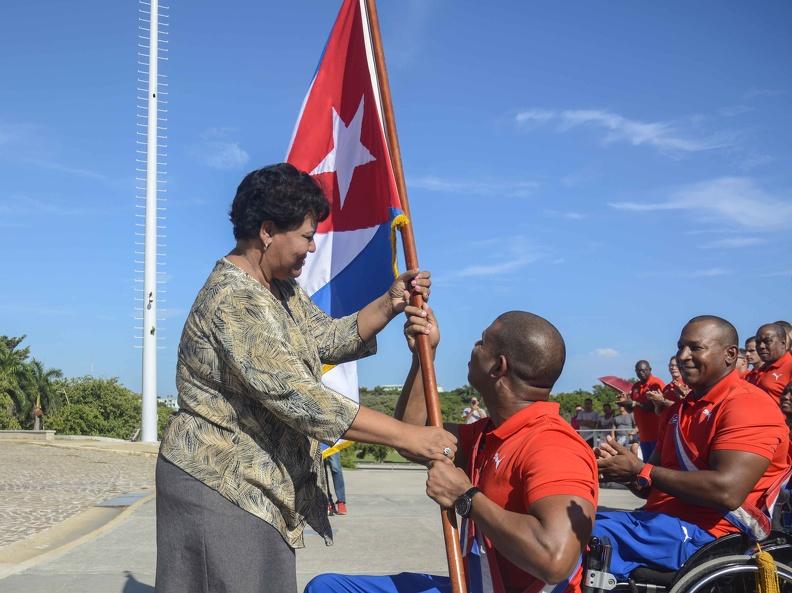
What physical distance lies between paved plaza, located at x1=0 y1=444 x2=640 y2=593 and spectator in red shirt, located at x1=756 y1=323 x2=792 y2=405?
10.0ft

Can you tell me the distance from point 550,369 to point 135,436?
33.1 metres

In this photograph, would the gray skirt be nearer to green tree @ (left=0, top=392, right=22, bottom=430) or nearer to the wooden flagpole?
the wooden flagpole

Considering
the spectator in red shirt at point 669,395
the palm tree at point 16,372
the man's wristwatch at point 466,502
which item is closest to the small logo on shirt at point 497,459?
the man's wristwatch at point 466,502

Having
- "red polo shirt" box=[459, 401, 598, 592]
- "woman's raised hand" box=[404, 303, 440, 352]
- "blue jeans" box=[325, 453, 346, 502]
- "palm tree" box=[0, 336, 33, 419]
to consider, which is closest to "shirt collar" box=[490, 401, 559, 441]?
"red polo shirt" box=[459, 401, 598, 592]

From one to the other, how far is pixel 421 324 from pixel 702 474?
4.61 feet

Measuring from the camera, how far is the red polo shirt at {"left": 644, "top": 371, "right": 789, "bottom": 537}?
3.63 metres

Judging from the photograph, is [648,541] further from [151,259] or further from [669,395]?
[151,259]

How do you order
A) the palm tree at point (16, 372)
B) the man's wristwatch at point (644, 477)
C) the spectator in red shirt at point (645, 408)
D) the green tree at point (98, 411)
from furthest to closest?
the palm tree at point (16, 372) < the green tree at point (98, 411) < the spectator in red shirt at point (645, 408) < the man's wristwatch at point (644, 477)

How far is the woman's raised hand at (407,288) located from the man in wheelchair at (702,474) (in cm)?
104

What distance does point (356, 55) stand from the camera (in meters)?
4.21

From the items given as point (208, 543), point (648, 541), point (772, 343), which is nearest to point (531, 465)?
point (208, 543)

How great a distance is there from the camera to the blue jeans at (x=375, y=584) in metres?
2.89

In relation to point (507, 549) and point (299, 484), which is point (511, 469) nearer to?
point (507, 549)

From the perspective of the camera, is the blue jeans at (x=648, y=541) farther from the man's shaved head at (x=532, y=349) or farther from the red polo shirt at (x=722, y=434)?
the man's shaved head at (x=532, y=349)
